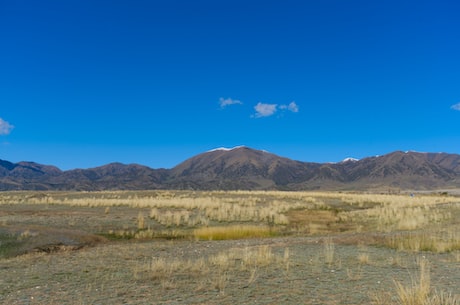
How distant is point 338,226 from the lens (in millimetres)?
29781

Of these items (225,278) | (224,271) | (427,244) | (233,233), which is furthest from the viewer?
(233,233)

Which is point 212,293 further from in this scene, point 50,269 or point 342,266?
point 50,269

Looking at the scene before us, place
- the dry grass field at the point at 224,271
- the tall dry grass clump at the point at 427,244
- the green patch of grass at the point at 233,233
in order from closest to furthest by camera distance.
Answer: the dry grass field at the point at 224,271 < the tall dry grass clump at the point at 427,244 < the green patch of grass at the point at 233,233

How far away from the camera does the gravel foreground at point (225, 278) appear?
922 centimetres

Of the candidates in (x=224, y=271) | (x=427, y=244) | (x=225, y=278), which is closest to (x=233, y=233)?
(x=427, y=244)

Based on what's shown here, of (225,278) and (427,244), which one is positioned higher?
(427,244)

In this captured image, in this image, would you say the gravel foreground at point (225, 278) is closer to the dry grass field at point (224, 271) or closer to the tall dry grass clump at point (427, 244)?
the dry grass field at point (224, 271)

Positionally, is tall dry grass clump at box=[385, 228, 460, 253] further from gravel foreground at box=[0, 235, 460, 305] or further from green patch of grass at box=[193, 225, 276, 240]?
green patch of grass at box=[193, 225, 276, 240]

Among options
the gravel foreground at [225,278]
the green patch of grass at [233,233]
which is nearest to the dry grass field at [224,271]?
the gravel foreground at [225,278]

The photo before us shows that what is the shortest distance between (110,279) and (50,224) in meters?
17.4

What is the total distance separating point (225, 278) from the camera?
1102 centimetres

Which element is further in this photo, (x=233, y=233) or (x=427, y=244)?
(x=233, y=233)

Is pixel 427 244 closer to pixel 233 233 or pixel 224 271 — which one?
pixel 224 271

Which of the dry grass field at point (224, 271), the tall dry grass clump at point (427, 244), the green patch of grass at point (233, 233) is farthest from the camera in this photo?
the green patch of grass at point (233, 233)
